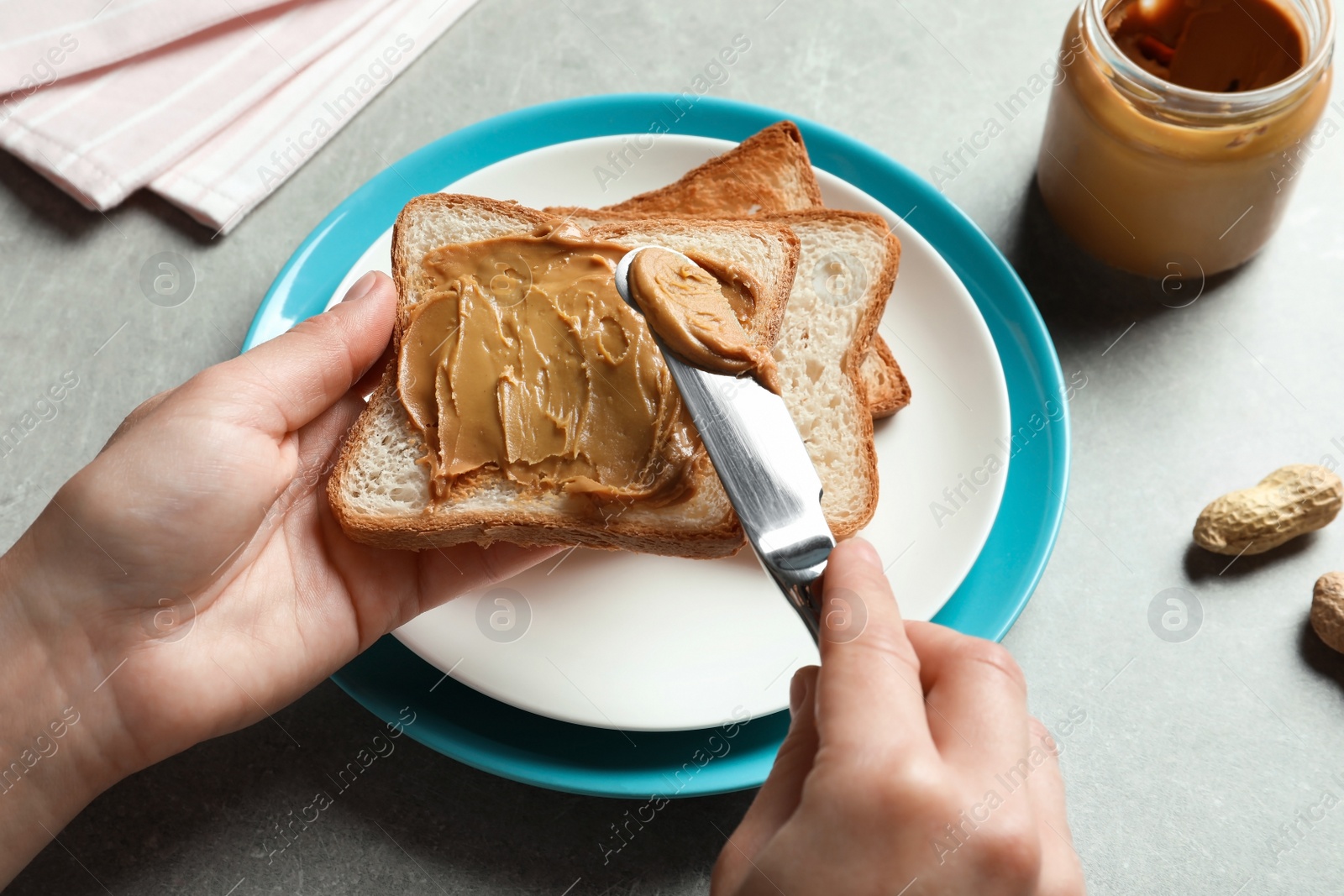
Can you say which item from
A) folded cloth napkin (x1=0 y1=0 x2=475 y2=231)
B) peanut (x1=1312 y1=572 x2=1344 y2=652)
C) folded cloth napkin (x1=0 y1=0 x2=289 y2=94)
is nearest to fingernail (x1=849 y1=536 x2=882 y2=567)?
peanut (x1=1312 y1=572 x2=1344 y2=652)

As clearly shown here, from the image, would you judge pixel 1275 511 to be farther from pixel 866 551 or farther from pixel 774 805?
pixel 774 805

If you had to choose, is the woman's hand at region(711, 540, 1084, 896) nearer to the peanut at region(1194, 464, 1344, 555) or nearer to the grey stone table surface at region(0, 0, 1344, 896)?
the grey stone table surface at region(0, 0, 1344, 896)

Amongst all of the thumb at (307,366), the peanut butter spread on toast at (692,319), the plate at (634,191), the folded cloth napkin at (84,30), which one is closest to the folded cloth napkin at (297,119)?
the folded cloth napkin at (84,30)

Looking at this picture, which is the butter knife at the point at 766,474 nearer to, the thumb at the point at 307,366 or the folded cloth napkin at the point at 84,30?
A: the thumb at the point at 307,366

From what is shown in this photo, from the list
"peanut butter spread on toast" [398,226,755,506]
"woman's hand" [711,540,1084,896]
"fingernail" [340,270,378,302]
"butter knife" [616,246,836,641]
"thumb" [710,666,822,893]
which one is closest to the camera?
"woman's hand" [711,540,1084,896]

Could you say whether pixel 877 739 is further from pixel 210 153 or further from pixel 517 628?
pixel 210 153

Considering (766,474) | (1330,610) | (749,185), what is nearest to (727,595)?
(766,474)

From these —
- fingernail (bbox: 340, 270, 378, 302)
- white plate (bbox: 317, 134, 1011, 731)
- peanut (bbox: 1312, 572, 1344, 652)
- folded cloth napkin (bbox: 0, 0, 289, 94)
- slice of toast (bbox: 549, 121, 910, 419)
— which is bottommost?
peanut (bbox: 1312, 572, 1344, 652)
